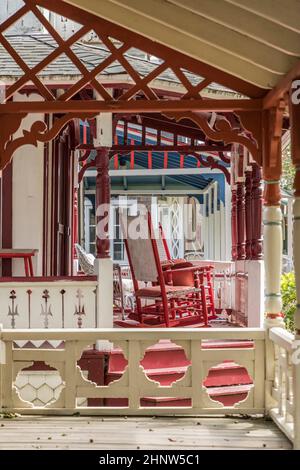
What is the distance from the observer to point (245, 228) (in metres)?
10.2

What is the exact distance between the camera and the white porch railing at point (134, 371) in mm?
5219

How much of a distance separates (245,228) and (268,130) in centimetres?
512

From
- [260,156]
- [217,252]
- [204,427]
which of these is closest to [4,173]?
[260,156]

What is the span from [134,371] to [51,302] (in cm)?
211

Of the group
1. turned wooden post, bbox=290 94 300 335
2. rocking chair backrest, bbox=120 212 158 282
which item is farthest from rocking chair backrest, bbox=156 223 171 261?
turned wooden post, bbox=290 94 300 335

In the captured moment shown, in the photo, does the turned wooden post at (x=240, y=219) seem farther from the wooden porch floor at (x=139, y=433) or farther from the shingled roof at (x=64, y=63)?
the wooden porch floor at (x=139, y=433)

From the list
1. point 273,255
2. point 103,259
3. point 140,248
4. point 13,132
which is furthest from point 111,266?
Answer: point 13,132

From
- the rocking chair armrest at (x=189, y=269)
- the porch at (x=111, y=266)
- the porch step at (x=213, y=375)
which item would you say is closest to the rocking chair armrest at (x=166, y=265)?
the rocking chair armrest at (x=189, y=269)

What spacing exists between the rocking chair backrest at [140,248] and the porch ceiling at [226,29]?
278 centimetres

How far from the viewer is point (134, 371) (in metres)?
5.25

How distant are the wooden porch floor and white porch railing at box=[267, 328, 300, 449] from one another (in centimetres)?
10

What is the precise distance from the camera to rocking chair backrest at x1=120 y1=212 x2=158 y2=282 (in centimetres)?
743

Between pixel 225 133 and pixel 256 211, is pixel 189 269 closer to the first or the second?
pixel 256 211
